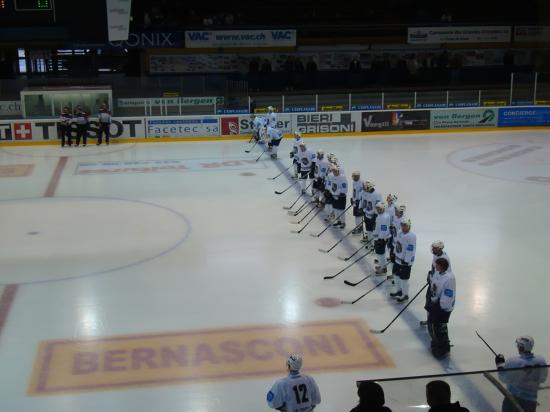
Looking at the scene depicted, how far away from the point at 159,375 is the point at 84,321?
1.80 metres

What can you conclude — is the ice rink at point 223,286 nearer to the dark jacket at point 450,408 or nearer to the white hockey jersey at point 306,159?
the dark jacket at point 450,408

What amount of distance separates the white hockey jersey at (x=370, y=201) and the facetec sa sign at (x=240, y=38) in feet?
59.2

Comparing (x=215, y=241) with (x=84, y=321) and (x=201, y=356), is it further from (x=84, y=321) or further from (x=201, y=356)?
(x=201, y=356)

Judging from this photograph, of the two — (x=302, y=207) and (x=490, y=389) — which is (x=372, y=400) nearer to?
(x=490, y=389)

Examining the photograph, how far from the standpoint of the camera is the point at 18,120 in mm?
21406

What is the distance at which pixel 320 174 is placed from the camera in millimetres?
13141

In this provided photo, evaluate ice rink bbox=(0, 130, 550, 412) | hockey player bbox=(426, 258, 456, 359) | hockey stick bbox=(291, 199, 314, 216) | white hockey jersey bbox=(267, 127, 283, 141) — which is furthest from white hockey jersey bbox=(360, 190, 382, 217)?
white hockey jersey bbox=(267, 127, 283, 141)

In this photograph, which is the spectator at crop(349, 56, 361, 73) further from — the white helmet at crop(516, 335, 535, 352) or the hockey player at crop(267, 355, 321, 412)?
the hockey player at crop(267, 355, 321, 412)

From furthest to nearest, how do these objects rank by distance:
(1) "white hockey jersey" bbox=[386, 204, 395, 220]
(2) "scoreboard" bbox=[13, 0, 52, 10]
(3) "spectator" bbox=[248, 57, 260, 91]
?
(3) "spectator" bbox=[248, 57, 260, 91] < (2) "scoreboard" bbox=[13, 0, 52, 10] < (1) "white hockey jersey" bbox=[386, 204, 395, 220]

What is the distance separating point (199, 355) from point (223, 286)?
2.12 metres

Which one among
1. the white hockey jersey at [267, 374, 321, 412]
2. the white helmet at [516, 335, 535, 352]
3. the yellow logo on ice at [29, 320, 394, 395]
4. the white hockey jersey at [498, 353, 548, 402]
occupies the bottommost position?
the yellow logo on ice at [29, 320, 394, 395]

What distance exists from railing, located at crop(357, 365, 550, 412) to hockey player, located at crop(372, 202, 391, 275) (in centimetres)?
461

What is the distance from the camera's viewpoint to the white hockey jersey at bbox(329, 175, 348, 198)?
1217 centimetres

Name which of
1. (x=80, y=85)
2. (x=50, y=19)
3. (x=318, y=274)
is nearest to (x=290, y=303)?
(x=318, y=274)
